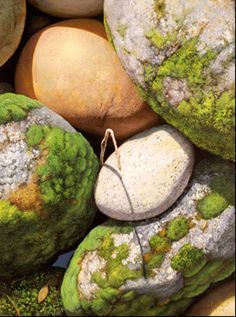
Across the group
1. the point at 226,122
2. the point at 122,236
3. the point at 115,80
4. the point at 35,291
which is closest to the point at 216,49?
the point at 226,122

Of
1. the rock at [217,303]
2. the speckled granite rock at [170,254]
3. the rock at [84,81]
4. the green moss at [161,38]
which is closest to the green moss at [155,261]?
the speckled granite rock at [170,254]

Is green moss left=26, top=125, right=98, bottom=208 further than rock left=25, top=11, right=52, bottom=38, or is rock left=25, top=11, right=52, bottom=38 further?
rock left=25, top=11, right=52, bottom=38

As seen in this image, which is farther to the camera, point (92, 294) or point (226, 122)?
point (92, 294)

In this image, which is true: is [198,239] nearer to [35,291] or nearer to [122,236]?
[122,236]

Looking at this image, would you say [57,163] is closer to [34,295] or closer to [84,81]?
[84,81]

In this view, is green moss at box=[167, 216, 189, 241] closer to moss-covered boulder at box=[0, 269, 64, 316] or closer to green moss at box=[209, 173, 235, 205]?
green moss at box=[209, 173, 235, 205]

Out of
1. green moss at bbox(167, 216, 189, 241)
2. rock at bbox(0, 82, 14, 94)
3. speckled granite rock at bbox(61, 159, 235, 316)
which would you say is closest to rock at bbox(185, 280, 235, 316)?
speckled granite rock at bbox(61, 159, 235, 316)

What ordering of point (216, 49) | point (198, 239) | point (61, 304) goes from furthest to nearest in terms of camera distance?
1. point (61, 304)
2. point (198, 239)
3. point (216, 49)
